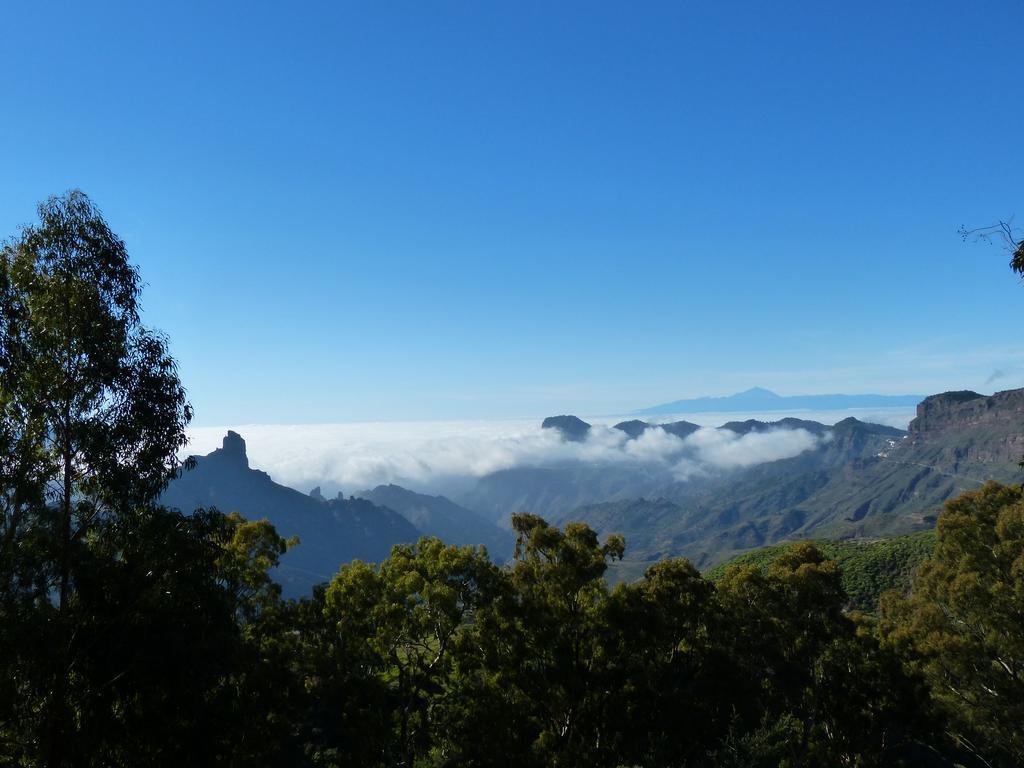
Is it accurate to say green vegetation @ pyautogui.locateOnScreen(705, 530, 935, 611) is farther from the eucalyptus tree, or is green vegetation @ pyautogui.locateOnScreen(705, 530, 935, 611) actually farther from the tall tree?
the eucalyptus tree

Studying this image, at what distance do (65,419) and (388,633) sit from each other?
1292 centimetres

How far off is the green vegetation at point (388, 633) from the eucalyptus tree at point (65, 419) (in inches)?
2.4

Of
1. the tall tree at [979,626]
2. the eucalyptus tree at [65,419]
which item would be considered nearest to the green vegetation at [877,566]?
the tall tree at [979,626]

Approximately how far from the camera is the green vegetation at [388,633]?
1548cm

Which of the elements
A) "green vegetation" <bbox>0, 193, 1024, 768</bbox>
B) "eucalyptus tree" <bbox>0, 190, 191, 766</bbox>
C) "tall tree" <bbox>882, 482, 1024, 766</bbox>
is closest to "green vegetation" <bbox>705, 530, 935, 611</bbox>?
"tall tree" <bbox>882, 482, 1024, 766</bbox>

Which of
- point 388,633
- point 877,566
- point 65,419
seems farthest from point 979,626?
point 877,566

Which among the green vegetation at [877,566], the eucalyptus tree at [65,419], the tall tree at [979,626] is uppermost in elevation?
the eucalyptus tree at [65,419]

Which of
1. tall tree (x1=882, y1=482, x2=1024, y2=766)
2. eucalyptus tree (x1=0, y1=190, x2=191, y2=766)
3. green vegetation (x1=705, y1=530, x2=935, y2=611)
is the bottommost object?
green vegetation (x1=705, y1=530, x2=935, y2=611)

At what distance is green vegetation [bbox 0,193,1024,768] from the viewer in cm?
1548

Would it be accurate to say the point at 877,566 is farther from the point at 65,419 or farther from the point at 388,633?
the point at 65,419

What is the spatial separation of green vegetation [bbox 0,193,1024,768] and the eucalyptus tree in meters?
0.06

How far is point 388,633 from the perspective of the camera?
23.2 metres

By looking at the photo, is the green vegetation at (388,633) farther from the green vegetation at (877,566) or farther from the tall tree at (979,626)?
the green vegetation at (877,566)

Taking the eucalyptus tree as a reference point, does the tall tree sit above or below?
below
